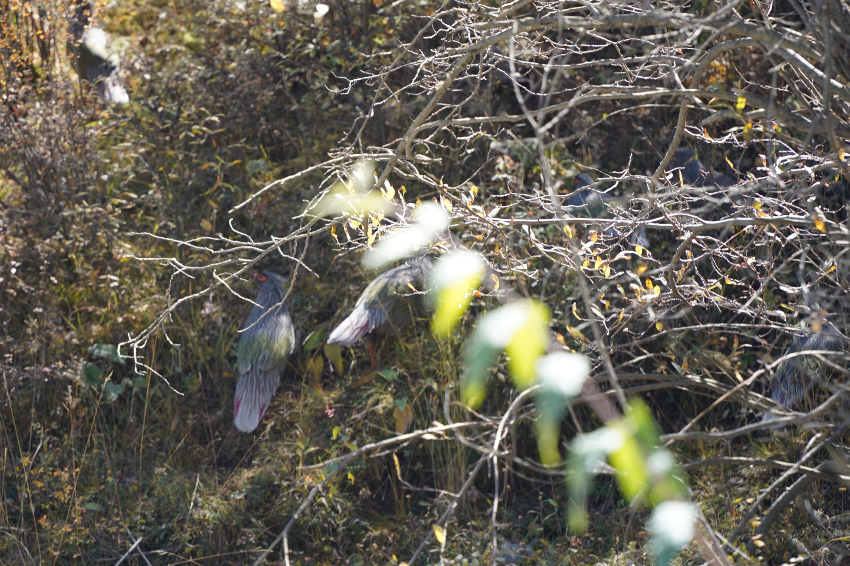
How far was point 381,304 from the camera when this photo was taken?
4383 millimetres

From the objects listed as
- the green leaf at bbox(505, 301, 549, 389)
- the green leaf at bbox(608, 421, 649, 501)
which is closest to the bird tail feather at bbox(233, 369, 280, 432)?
the green leaf at bbox(505, 301, 549, 389)

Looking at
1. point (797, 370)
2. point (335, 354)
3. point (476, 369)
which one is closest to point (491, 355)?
point (476, 369)

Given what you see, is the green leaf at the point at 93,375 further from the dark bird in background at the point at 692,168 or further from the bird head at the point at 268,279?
the dark bird in background at the point at 692,168

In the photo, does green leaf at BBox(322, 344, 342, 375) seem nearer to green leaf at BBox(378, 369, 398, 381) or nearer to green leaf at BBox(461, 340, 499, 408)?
green leaf at BBox(378, 369, 398, 381)

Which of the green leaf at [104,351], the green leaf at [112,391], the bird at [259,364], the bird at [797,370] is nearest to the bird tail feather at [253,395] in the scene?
the bird at [259,364]

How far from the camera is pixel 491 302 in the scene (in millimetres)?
4398

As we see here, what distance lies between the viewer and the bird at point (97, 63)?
19.1 feet

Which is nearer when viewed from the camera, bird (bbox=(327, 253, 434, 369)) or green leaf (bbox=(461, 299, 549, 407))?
green leaf (bbox=(461, 299, 549, 407))

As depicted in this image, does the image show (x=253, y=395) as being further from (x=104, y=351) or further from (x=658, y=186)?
(x=658, y=186)

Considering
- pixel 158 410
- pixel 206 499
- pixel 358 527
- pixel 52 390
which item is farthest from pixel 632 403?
pixel 52 390

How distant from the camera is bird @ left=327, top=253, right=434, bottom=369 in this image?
436 cm

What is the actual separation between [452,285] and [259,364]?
1.66 meters

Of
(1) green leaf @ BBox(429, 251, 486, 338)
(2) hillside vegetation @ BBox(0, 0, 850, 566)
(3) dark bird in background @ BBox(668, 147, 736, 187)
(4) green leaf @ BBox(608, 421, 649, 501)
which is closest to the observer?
(4) green leaf @ BBox(608, 421, 649, 501)

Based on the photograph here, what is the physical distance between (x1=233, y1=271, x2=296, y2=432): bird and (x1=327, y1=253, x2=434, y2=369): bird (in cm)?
32
